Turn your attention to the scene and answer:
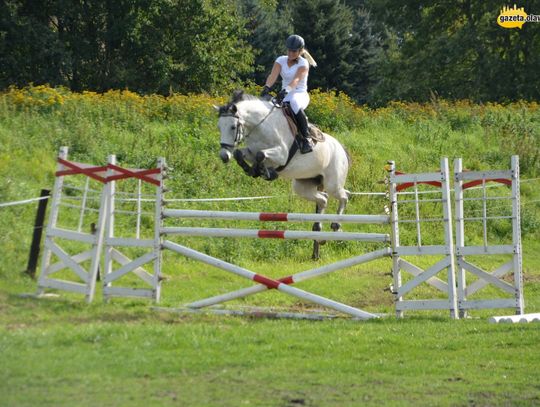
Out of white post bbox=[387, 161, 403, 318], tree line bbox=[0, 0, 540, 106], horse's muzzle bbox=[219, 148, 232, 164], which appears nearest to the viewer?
horse's muzzle bbox=[219, 148, 232, 164]

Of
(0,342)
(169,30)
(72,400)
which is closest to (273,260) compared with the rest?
(0,342)

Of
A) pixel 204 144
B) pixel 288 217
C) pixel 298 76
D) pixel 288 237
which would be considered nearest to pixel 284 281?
pixel 288 237

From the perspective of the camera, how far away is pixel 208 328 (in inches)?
412

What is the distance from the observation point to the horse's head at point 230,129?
40.1ft

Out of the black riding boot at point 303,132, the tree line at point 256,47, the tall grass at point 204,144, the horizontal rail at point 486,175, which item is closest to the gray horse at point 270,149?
the black riding boot at point 303,132

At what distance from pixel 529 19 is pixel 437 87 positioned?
17.9 ft

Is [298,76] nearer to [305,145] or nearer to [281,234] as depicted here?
[305,145]

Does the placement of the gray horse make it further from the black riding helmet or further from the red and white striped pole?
the red and white striped pole

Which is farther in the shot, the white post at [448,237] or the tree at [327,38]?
the tree at [327,38]

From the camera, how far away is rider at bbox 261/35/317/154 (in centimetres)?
1339

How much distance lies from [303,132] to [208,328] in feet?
13.1

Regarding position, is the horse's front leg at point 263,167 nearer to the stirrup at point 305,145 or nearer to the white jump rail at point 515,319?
the stirrup at point 305,145

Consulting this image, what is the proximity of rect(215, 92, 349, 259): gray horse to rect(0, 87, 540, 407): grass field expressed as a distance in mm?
1793

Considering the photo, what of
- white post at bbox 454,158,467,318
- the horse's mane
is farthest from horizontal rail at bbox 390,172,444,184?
the horse's mane
